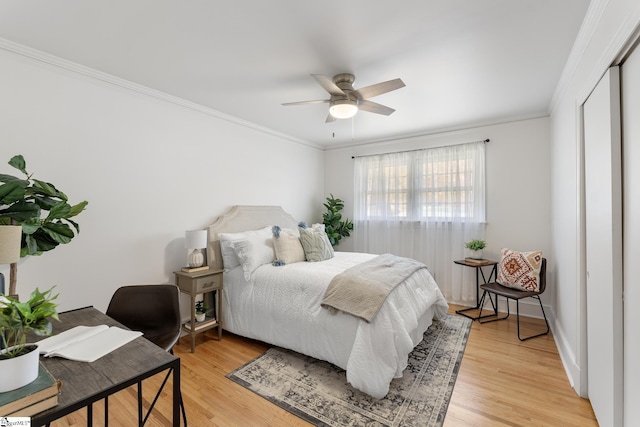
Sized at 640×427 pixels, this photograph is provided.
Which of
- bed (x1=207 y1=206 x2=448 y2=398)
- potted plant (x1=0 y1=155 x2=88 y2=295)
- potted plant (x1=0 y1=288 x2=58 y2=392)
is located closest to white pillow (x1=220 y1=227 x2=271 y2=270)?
bed (x1=207 y1=206 x2=448 y2=398)

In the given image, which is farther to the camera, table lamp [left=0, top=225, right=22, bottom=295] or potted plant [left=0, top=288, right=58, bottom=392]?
table lamp [left=0, top=225, right=22, bottom=295]

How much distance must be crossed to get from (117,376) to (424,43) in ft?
8.27

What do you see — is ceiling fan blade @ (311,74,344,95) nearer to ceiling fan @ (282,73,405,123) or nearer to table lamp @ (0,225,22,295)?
ceiling fan @ (282,73,405,123)

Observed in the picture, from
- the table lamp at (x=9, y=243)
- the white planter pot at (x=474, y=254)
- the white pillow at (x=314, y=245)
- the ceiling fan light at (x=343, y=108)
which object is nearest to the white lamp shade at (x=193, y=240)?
the white pillow at (x=314, y=245)

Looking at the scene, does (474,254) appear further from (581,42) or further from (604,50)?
(604,50)

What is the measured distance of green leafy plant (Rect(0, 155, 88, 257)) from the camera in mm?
1656

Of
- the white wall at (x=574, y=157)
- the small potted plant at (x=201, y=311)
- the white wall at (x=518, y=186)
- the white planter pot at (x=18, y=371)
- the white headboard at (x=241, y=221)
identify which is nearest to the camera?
the white planter pot at (x=18, y=371)

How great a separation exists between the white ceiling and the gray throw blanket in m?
1.75

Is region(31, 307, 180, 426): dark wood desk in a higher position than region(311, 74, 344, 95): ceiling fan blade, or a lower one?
lower

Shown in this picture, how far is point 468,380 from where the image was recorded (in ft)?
7.48

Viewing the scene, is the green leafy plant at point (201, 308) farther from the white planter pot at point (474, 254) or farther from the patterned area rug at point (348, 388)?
the white planter pot at point (474, 254)

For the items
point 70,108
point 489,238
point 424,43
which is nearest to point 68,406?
point 70,108

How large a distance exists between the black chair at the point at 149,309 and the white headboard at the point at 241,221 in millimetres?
1129

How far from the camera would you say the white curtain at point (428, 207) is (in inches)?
156
